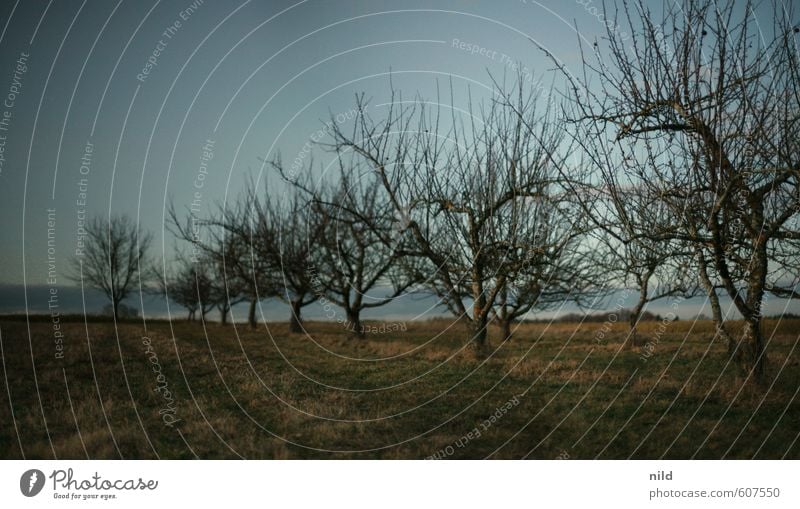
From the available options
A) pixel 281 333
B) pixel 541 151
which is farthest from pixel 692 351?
pixel 281 333

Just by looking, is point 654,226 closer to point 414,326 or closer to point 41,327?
point 414,326

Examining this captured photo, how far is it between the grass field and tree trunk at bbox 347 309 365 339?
47.2 inches

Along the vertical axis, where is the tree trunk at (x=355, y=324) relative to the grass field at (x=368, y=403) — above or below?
above

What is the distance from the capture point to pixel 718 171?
316 inches

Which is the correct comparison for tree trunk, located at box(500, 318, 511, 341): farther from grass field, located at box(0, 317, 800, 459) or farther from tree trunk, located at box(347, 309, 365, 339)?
tree trunk, located at box(347, 309, 365, 339)

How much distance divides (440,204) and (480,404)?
13.8 feet
